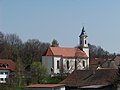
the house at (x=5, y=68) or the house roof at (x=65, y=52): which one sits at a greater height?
the house roof at (x=65, y=52)

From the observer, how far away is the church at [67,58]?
92.8 m

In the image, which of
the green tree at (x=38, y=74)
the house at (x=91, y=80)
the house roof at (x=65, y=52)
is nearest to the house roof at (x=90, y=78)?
the house at (x=91, y=80)

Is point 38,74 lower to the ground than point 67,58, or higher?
lower

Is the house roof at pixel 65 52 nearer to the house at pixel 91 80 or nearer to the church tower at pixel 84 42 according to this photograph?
the church tower at pixel 84 42

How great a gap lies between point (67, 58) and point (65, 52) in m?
1.71

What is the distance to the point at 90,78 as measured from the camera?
58781 mm

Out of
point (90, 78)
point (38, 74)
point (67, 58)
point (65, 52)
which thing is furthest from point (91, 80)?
point (65, 52)

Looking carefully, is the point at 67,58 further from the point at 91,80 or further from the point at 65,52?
the point at 91,80

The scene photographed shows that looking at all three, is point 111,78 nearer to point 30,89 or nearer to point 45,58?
point 30,89

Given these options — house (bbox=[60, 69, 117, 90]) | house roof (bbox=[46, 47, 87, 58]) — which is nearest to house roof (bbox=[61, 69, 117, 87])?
house (bbox=[60, 69, 117, 90])

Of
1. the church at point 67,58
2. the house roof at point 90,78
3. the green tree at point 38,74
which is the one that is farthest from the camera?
the church at point 67,58

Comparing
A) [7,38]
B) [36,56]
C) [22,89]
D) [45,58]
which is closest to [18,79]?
[22,89]

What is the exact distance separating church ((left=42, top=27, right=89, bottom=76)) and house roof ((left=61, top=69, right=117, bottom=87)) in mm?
26788

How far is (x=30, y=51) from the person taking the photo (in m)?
105
